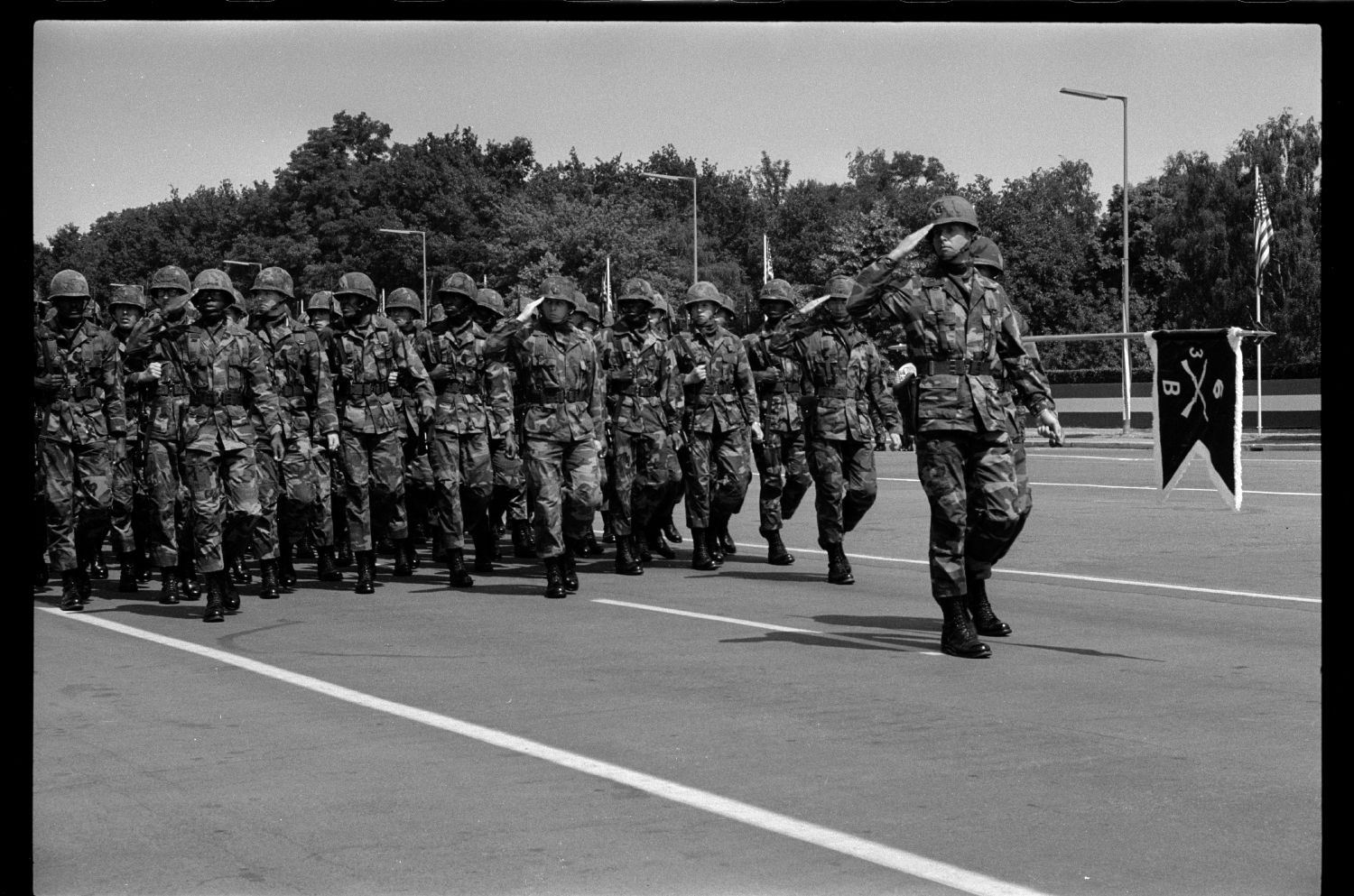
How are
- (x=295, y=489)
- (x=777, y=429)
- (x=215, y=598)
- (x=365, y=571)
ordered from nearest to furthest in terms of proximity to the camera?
(x=215, y=598) < (x=365, y=571) < (x=295, y=489) < (x=777, y=429)

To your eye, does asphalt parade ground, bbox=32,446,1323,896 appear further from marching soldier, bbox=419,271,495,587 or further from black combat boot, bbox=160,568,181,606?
marching soldier, bbox=419,271,495,587

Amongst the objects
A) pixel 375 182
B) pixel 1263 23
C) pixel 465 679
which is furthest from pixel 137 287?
pixel 375 182

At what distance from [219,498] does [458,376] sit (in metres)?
2.94

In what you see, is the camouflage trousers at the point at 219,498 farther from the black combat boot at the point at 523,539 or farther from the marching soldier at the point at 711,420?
the black combat boot at the point at 523,539

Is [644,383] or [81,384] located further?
[644,383]

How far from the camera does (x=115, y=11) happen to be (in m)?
4.08

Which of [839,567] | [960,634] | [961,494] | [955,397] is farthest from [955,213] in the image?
[839,567]

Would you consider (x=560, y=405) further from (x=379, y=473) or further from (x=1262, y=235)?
(x=1262, y=235)

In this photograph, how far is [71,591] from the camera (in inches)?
Result: 489

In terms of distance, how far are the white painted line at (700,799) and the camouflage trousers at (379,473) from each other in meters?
4.15

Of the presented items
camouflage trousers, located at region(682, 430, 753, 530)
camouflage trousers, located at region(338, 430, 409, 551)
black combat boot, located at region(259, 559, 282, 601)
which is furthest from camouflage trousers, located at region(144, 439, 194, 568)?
camouflage trousers, located at region(682, 430, 753, 530)

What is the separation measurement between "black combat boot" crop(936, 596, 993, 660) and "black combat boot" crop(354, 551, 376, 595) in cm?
511

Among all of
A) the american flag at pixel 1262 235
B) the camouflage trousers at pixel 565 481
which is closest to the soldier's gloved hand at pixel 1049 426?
the camouflage trousers at pixel 565 481

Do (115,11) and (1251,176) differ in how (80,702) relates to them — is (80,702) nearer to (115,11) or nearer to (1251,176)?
(115,11)
